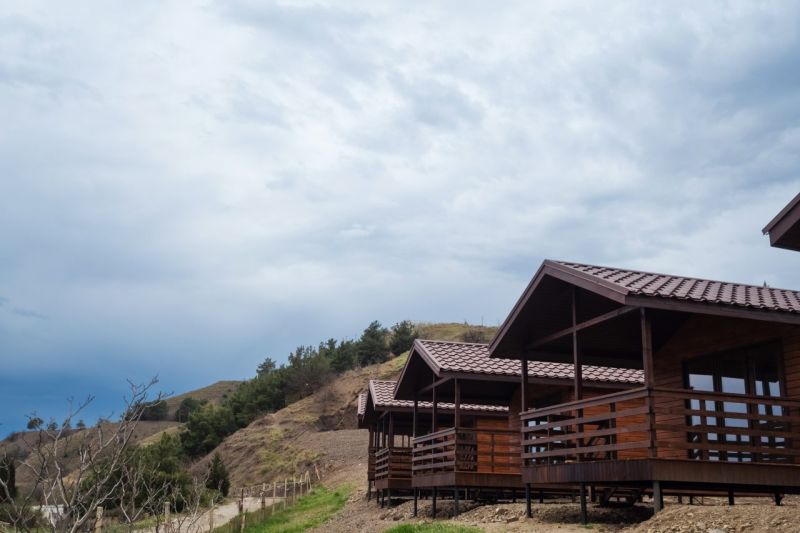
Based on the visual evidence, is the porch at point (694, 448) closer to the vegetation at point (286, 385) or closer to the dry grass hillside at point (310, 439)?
the dry grass hillside at point (310, 439)

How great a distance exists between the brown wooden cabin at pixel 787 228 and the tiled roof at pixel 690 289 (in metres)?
1.16

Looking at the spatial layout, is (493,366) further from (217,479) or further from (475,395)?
(217,479)

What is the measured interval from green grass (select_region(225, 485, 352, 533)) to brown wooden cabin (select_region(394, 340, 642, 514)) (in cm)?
690

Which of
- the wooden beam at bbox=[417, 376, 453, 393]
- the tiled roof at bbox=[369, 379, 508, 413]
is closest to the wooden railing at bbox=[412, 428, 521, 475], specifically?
the wooden beam at bbox=[417, 376, 453, 393]

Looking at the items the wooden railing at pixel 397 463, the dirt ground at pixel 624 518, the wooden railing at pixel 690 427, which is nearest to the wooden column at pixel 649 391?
the wooden railing at pixel 690 427

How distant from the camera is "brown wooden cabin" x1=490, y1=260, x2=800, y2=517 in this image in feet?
41.8

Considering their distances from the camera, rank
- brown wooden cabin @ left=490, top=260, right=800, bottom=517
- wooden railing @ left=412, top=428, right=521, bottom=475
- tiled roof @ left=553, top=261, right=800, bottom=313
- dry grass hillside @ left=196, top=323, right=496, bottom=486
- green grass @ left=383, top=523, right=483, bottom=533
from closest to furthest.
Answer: brown wooden cabin @ left=490, top=260, right=800, bottom=517 < tiled roof @ left=553, top=261, right=800, bottom=313 < green grass @ left=383, top=523, right=483, bottom=533 < wooden railing @ left=412, top=428, right=521, bottom=475 < dry grass hillside @ left=196, top=323, right=496, bottom=486

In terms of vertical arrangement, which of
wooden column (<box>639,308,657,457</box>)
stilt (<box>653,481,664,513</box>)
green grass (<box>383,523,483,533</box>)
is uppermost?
wooden column (<box>639,308,657,457</box>)

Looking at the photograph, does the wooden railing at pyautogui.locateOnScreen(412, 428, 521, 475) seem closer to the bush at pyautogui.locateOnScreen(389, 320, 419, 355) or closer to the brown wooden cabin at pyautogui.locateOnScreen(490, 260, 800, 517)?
the brown wooden cabin at pyautogui.locateOnScreen(490, 260, 800, 517)

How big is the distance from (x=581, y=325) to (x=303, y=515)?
20.6 meters

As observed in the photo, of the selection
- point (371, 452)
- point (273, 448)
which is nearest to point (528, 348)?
point (371, 452)

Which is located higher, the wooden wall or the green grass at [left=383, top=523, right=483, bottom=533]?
the wooden wall

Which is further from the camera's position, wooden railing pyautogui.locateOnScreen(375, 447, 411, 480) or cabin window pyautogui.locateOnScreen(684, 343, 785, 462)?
wooden railing pyautogui.locateOnScreen(375, 447, 411, 480)

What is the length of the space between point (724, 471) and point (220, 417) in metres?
62.6
